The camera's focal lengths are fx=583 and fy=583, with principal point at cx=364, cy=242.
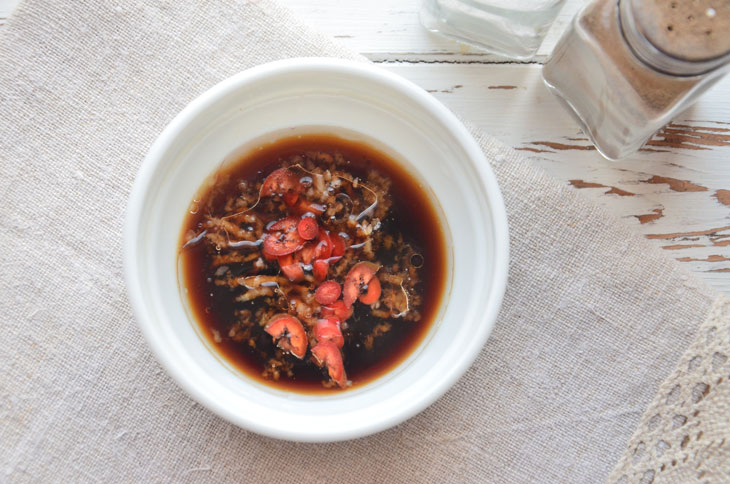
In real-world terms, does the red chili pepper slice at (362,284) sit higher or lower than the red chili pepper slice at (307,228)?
lower

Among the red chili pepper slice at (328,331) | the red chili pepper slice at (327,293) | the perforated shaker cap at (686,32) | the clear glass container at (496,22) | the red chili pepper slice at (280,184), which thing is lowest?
the red chili pepper slice at (328,331)

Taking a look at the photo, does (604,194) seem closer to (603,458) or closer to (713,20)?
(713,20)

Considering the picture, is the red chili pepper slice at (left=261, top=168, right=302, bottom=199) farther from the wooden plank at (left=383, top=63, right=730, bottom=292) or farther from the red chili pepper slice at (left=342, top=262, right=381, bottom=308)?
the wooden plank at (left=383, top=63, right=730, bottom=292)

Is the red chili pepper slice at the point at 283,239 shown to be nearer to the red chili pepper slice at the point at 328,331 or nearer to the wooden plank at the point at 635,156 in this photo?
the red chili pepper slice at the point at 328,331

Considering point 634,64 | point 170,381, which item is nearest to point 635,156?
point 634,64

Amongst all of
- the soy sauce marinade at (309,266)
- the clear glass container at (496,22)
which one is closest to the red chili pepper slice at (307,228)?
the soy sauce marinade at (309,266)

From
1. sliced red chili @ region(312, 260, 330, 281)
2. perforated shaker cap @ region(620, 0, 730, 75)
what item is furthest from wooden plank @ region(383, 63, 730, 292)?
sliced red chili @ region(312, 260, 330, 281)
